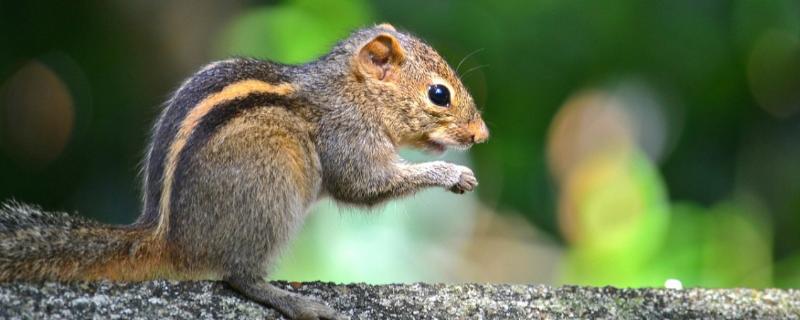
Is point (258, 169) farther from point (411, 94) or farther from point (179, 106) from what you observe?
point (411, 94)

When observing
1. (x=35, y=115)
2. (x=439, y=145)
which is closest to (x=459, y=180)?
(x=439, y=145)

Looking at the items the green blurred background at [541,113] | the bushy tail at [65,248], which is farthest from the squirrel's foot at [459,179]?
the green blurred background at [541,113]

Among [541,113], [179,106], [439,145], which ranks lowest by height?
[179,106]

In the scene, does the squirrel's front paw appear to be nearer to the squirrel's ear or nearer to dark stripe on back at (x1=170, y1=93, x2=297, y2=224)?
the squirrel's ear

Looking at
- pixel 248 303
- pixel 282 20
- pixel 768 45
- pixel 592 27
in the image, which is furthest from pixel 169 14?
pixel 248 303

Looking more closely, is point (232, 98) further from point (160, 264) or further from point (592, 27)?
point (592, 27)
